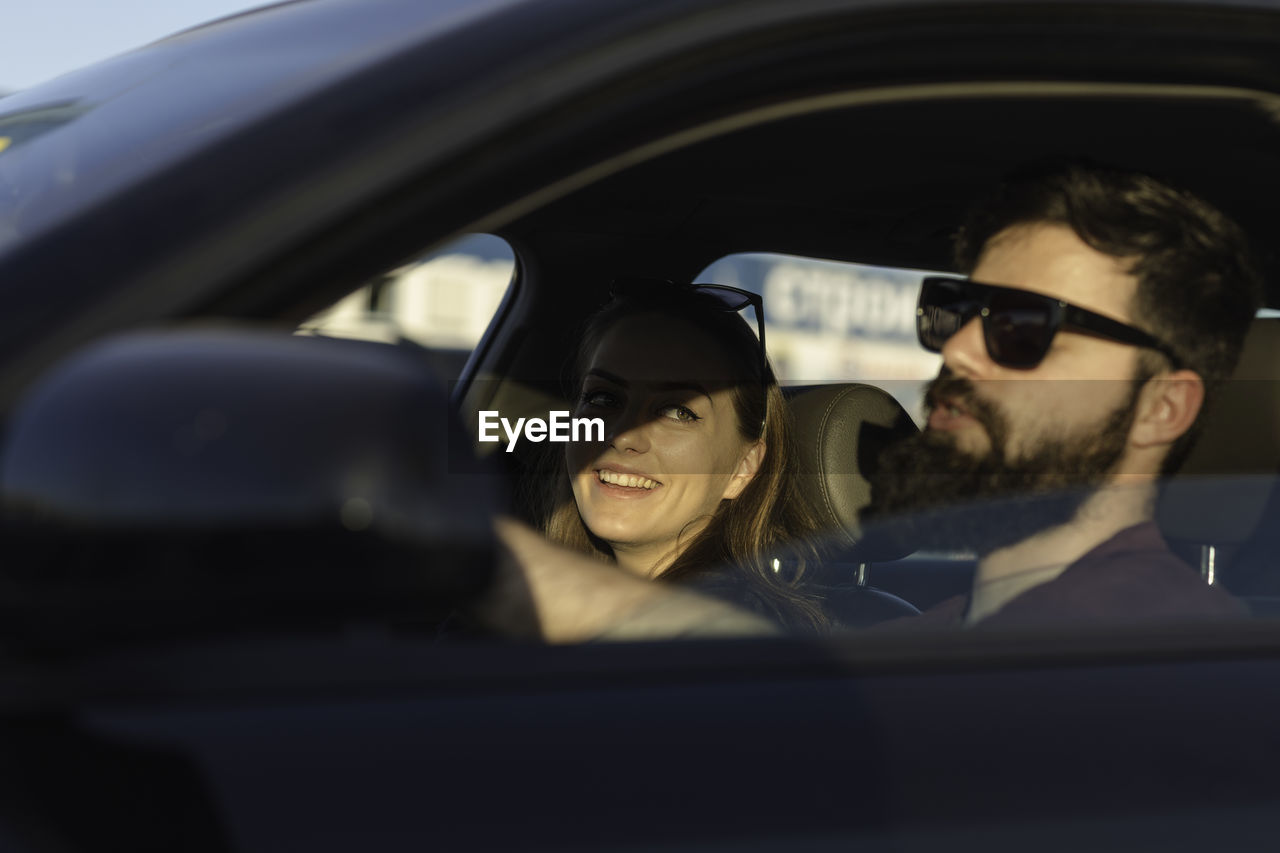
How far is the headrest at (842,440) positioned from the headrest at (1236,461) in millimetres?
433

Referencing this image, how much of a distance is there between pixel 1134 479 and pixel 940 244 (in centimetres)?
85

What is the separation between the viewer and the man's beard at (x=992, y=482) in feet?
5.25

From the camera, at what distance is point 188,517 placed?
829 mm

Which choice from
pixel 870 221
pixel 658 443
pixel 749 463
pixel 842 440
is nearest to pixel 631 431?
pixel 658 443

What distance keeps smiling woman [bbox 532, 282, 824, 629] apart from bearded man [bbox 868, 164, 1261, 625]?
0.61 metres

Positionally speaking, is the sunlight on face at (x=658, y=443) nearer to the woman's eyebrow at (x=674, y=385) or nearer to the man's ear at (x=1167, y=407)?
the woman's eyebrow at (x=674, y=385)

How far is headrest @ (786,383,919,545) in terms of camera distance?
7.07ft

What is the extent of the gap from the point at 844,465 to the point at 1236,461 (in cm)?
66

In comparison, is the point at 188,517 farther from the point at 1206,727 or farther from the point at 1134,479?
the point at 1134,479

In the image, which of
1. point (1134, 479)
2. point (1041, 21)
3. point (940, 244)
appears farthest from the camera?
point (940, 244)

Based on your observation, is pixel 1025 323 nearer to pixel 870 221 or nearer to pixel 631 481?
pixel 870 221

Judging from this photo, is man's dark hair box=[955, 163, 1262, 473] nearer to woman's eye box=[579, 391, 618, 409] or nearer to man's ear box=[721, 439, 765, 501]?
man's ear box=[721, 439, 765, 501]

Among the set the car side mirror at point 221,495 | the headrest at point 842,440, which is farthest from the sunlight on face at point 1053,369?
the car side mirror at point 221,495

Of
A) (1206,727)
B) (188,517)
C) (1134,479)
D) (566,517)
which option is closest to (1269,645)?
(1206,727)
